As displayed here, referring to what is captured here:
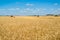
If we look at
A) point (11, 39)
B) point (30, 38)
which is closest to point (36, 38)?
point (30, 38)

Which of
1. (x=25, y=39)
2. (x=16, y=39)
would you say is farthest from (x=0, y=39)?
(x=25, y=39)

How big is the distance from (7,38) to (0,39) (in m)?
0.47

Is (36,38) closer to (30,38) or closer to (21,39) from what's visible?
(30,38)

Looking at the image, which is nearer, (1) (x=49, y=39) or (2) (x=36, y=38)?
(1) (x=49, y=39)

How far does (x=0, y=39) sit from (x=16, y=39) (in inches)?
42.2

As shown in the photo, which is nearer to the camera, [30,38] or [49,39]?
[49,39]

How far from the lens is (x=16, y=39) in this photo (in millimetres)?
7000

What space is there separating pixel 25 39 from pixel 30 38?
42cm

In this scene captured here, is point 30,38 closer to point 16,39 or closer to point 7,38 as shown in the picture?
point 16,39

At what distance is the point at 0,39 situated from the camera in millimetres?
7000

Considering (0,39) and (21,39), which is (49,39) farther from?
(0,39)

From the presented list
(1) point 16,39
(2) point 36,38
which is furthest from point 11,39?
(2) point 36,38

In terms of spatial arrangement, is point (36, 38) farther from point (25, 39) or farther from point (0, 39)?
point (0, 39)

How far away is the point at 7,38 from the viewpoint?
7.18 meters
